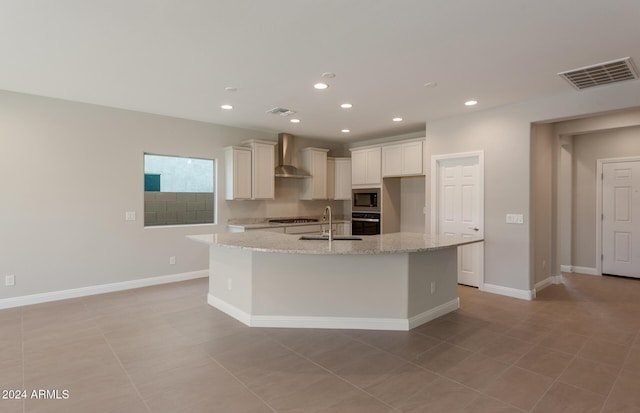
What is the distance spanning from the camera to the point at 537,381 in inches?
99.0

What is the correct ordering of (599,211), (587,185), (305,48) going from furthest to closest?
(587,185) < (599,211) < (305,48)

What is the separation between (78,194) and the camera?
4695 millimetres

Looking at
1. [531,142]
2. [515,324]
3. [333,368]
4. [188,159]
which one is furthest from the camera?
[188,159]

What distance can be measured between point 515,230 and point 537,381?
2618 mm

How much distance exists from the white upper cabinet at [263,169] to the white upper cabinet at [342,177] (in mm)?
1616

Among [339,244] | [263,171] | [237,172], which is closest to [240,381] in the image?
[339,244]

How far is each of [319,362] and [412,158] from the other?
4236mm

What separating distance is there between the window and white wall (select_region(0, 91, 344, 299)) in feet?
0.50

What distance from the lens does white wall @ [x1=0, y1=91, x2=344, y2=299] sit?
4.27 metres

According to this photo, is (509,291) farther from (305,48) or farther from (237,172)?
(237,172)

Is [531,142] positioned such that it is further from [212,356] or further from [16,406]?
Answer: [16,406]

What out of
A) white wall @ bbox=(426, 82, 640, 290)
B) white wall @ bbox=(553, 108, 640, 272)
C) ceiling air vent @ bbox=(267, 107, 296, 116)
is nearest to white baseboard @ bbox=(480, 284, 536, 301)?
white wall @ bbox=(426, 82, 640, 290)

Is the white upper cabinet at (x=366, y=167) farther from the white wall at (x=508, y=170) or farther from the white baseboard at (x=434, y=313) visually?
the white baseboard at (x=434, y=313)

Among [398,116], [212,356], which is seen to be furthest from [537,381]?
→ [398,116]
